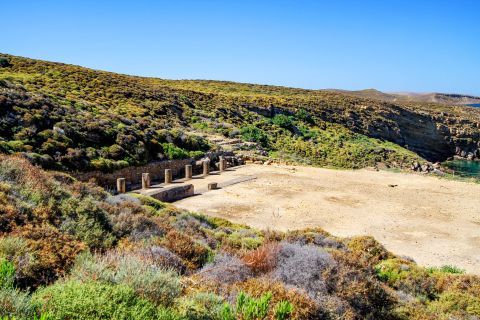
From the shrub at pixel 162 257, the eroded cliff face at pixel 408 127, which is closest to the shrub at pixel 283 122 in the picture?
the eroded cliff face at pixel 408 127

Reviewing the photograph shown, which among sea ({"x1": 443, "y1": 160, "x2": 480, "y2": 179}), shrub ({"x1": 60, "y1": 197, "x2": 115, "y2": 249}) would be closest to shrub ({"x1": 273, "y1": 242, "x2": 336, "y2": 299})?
shrub ({"x1": 60, "y1": 197, "x2": 115, "y2": 249})

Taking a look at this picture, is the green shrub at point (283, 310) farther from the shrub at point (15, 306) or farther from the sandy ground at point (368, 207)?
the sandy ground at point (368, 207)

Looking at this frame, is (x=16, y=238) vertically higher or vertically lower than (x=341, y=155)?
higher

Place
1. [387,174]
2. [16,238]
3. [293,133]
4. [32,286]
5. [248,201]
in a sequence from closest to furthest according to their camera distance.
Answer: [32,286]
[16,238]
[248,201]
[387,174]
[293,133]

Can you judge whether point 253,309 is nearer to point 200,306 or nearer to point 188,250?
point 200,306

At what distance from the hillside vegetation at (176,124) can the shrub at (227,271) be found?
14742 millimetres

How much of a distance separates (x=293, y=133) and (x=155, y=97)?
15.4m

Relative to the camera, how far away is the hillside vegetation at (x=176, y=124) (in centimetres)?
2281

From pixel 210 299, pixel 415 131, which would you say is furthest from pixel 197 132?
pixel 415 131

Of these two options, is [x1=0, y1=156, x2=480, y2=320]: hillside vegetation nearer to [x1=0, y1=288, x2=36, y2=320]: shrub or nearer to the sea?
[x1=0, y1=288, x2=36, y2=320]: shrub

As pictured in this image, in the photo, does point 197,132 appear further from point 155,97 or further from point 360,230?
point 360,230

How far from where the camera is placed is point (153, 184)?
2369 cm

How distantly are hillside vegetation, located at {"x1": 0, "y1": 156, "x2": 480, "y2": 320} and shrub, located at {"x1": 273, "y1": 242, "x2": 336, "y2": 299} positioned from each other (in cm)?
2

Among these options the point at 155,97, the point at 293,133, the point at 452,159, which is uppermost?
the point at 155,97
